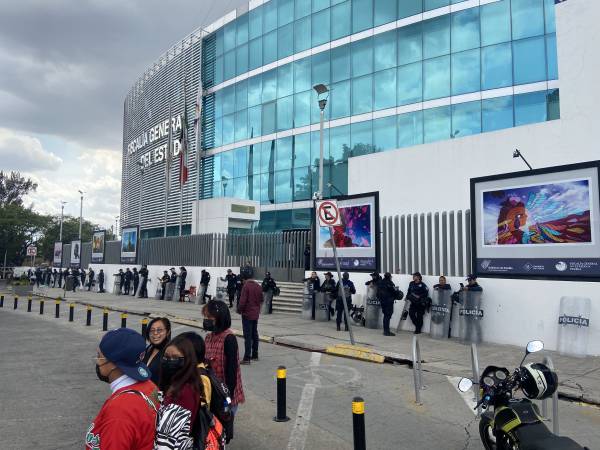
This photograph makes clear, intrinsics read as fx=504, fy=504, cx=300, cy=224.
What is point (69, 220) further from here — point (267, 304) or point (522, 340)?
point (522, 340)

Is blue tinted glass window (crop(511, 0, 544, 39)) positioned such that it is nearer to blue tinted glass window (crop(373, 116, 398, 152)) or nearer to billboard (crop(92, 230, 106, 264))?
blue tinted glass window (crop(373, 116, 398, 152))

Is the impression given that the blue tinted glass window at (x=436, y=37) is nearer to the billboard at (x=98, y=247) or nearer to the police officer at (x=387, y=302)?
the police officer at (x=387, y=302)

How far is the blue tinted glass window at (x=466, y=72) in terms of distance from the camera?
27250mm

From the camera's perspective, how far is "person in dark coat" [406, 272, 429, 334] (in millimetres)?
13570

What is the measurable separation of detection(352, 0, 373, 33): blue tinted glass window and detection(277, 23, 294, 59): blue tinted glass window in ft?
17.6

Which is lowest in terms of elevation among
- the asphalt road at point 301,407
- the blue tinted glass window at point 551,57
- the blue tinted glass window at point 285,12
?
the asphalt road at point 301,407

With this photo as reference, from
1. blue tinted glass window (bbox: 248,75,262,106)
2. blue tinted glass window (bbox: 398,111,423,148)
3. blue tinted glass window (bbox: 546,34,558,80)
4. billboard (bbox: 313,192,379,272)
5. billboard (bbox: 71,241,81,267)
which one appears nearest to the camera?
billboard (bbox: 313,192,379,272)

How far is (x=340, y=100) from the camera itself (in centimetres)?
3297

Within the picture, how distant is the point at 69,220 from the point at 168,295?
72.7m

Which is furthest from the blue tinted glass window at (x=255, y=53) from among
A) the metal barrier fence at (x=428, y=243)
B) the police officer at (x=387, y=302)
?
the police officer at (x=387, y=302)

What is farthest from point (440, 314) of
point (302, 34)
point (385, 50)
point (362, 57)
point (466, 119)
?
point (302, 34)

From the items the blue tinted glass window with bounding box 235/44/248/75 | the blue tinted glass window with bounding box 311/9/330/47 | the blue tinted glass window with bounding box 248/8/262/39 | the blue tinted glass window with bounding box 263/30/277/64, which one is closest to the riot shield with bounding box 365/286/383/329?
the blue tinted glass window with bounding box 311/9/330/47

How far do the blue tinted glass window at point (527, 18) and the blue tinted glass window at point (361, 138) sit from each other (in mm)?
9442

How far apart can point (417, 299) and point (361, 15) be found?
23.8 metres
